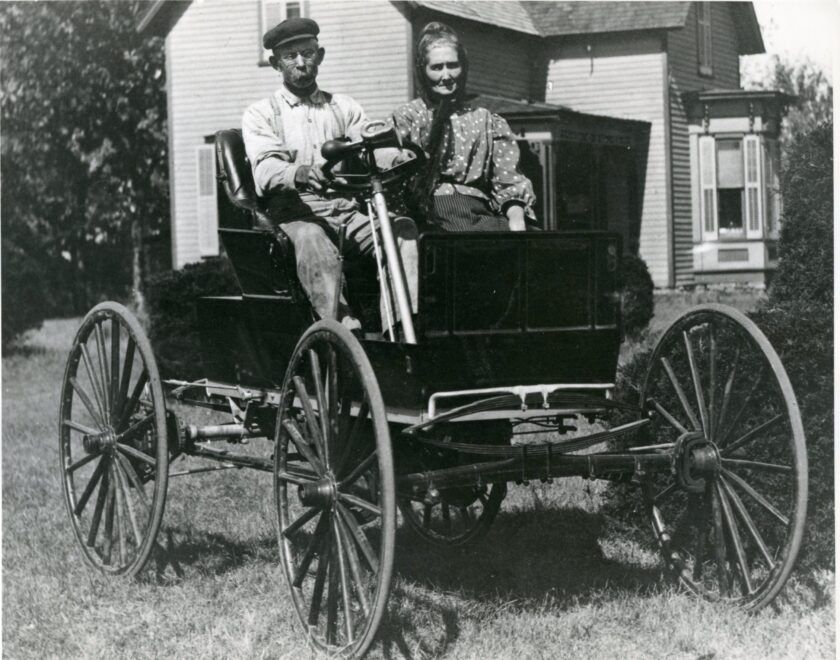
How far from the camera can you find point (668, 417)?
4457 mm

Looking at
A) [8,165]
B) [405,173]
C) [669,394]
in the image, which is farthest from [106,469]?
[8,165]

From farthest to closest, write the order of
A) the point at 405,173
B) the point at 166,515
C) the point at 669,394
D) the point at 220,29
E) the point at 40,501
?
the point at 220,29, the point at 40,501, the point at 166,515, the point at 669,394, the point at 405,173

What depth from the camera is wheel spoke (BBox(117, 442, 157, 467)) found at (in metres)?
4.83

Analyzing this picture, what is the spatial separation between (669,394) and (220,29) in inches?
647

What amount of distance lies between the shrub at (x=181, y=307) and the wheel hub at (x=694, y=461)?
7292 millimetres

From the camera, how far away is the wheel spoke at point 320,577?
3818 mm

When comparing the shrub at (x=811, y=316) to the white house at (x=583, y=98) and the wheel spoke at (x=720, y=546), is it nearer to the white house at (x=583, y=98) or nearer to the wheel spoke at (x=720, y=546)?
the wheel spoke at (x=720, y=546)

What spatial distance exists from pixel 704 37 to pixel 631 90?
8.92ft

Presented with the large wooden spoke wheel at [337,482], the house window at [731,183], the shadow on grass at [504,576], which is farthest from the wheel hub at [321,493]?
the house window at [731,183]

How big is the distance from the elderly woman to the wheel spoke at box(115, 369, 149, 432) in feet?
4.80

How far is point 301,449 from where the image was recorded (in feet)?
12.9

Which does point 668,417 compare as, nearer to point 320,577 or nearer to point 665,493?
point 665,493

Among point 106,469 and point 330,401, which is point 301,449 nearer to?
point 330,401

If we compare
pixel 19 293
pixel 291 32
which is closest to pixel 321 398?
pixel 291 32
